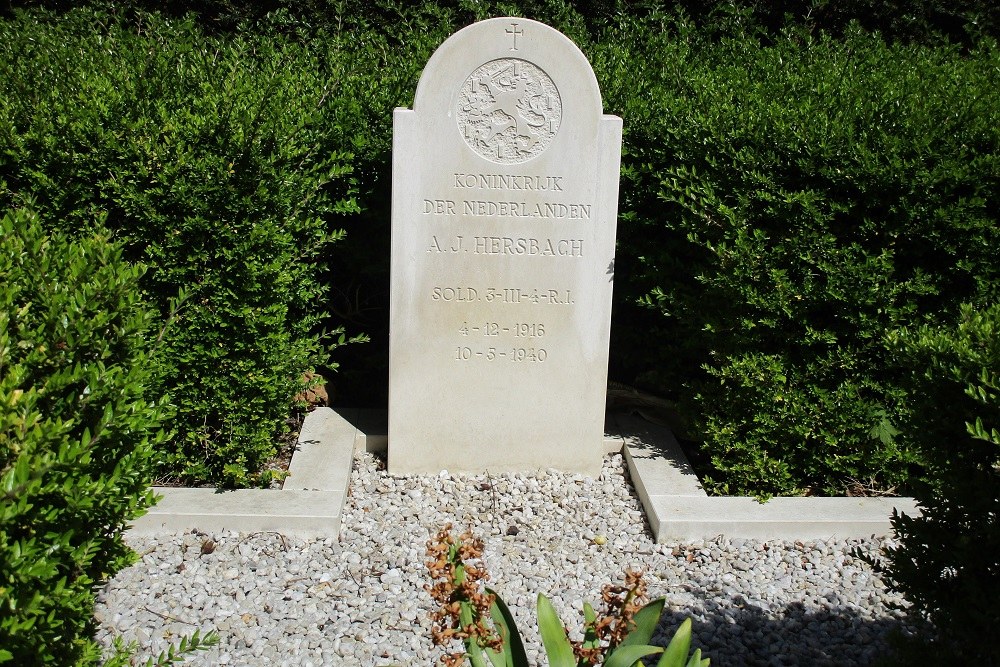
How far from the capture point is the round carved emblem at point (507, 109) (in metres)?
4.42

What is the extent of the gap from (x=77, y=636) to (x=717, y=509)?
2.85m

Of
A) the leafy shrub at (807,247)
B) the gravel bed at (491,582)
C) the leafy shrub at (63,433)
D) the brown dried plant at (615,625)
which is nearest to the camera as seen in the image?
the leafy shrub at (63,433)

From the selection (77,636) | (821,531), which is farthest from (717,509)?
(77,636)

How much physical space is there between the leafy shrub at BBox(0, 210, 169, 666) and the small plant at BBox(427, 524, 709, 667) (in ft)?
3.01

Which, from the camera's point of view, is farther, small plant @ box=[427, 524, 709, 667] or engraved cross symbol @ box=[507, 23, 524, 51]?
engraved cross symbol @ box=[507, 23, 524, 51]

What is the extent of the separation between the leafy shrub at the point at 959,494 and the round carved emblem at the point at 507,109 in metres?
2.14

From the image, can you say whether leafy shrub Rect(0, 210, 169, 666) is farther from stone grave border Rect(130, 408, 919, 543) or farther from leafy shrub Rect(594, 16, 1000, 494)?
leafy shrub Rect(594, 16, 1000, 494)

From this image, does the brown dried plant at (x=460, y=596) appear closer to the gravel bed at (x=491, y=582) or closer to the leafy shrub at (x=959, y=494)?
the gravel bed at (x=491, y=582)

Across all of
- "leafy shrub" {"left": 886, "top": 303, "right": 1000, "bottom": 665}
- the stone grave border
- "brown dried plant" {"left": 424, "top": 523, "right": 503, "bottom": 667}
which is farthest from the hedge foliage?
"brown dried plant" {"left": 424, "top": 523, "right": 503, "bottom": 667}

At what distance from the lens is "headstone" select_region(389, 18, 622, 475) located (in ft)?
14.5

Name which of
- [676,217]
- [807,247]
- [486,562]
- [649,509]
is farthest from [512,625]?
[676,217]

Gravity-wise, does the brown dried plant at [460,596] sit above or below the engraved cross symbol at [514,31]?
below

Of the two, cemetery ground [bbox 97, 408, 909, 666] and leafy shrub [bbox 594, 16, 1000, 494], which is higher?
leafy shrub [bbox 594, 16, 1000, 494]

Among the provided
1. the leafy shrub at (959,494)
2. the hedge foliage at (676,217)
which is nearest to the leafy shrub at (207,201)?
the hedge foliage at (676,217)
